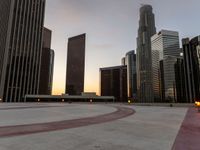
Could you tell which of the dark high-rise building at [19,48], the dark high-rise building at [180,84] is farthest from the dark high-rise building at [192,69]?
the dark high-rise building at [19,48]

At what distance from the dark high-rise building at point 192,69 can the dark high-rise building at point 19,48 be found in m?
127

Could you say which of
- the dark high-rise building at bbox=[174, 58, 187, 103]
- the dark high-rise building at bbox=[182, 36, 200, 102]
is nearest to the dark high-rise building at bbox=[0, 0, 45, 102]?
the dark high-rise building at bbox=[182, 36, 200, 102]

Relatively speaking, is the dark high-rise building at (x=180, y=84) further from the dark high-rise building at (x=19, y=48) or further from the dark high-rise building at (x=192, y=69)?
the dark high-rise building at (x=19, y=48)

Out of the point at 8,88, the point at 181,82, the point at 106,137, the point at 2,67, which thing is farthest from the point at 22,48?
the point at 181,82

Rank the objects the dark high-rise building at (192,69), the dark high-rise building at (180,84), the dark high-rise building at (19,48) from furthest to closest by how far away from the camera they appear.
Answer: the dark high-rise building at (180,84) → the dark high-rise building at (192,69) → the dark high-rise building at (19,48)

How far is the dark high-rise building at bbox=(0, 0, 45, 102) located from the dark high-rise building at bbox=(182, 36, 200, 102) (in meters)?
127

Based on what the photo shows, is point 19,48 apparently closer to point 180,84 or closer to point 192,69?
point 192,69

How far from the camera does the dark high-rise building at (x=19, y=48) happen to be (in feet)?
398

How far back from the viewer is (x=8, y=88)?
121m

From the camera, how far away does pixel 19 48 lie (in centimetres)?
12775

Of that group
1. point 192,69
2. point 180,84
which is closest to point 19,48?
point 192,69

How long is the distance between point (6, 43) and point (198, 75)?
488 feet

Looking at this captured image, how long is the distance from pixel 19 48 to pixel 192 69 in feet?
463

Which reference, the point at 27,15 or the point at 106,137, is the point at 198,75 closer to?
the point at 27,15
